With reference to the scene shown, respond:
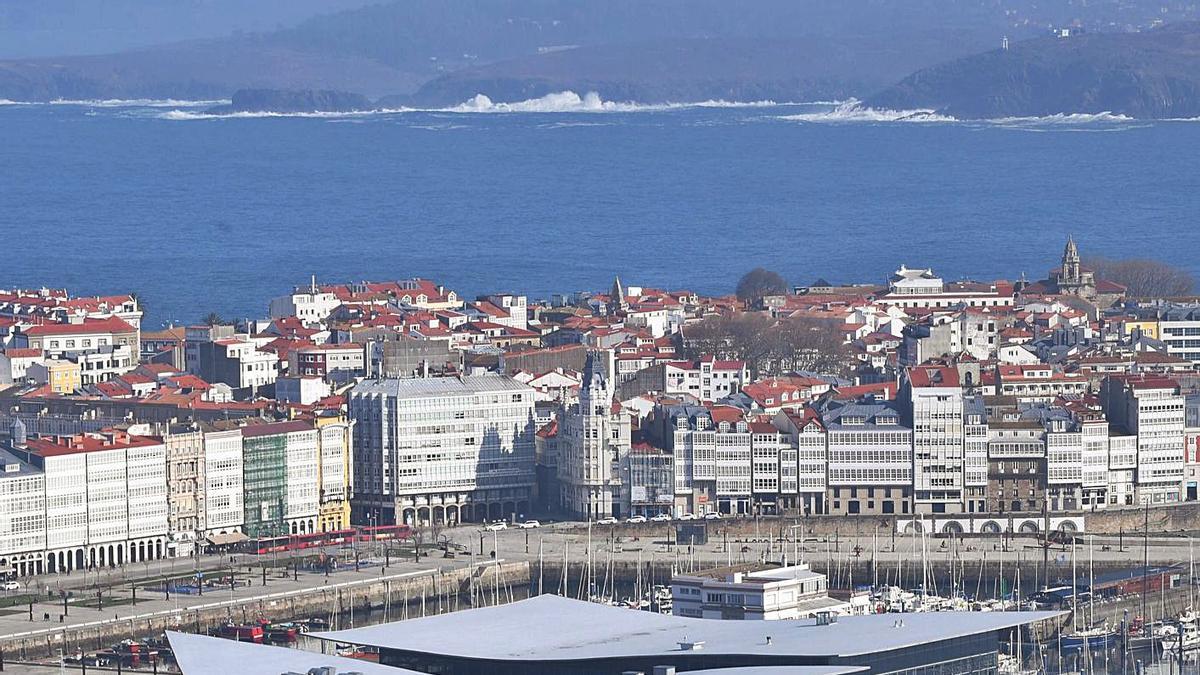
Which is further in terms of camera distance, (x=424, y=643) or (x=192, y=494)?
(x=192, y=494)

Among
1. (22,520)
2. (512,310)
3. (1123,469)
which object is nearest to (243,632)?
(22,520)

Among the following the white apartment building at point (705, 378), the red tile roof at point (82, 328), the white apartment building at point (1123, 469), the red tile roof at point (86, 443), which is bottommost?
the white apartment building at point (1123, 469)

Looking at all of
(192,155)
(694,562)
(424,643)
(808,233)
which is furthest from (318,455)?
(192,155)

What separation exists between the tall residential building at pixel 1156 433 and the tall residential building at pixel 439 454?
841 centimetres

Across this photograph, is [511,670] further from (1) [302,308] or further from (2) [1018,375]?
(1) [302,308]

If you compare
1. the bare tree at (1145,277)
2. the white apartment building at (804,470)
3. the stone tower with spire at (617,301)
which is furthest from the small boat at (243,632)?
the bare tree at (1145,277)

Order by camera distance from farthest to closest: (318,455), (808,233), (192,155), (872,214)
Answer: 1. (192,155)
2. (872,214)
3. (808,233)
4. (318,455)

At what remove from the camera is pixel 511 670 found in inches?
1492

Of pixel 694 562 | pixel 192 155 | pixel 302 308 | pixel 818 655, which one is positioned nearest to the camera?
pixel 818 655

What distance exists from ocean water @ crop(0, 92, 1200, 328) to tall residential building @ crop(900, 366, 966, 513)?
3152 cm

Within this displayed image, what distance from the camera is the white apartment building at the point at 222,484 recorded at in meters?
55.1

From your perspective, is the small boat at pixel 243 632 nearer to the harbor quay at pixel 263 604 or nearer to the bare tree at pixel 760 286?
the harbor quay at pixel 263 604

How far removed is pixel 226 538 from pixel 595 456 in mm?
5402

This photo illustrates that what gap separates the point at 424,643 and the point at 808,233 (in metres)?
84.5
